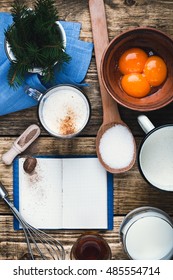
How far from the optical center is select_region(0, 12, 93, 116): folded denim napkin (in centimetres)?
108

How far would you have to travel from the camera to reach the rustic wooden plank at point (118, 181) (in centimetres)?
110

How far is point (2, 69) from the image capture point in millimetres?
1078

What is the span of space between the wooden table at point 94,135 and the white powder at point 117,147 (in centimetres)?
2

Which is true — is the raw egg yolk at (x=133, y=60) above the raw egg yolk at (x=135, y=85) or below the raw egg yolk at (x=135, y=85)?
above

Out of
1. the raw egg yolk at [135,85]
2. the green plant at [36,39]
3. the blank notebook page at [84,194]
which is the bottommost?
the blank notebook page at [84,194]

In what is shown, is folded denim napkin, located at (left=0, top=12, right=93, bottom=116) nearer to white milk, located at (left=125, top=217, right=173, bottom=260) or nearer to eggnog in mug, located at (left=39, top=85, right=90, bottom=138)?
eggnog in mug, located at (left=39, top=85, right=90, bottom=138)

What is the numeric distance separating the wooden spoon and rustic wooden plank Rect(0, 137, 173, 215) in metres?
0.03

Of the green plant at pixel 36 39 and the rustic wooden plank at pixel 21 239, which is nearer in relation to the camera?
the green plant at pixel 36 39

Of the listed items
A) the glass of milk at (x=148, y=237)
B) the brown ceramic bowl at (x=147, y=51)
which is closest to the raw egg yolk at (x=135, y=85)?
the brown ceramic bowl at (x=147, y=51)

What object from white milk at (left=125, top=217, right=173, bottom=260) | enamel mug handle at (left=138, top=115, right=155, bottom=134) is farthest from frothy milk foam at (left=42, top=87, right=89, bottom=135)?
white milk at (left=125, top=217, right=173, bottom=260)

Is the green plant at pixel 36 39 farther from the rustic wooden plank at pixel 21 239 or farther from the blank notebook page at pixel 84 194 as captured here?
the rustic wooden plank at pixel 21 239
